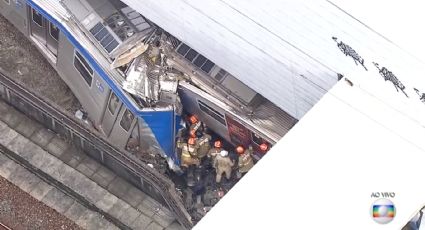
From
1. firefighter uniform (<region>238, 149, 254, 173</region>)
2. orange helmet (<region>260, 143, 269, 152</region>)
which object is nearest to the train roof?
orange helmet (<region>260, 143, 269, 152</region>)

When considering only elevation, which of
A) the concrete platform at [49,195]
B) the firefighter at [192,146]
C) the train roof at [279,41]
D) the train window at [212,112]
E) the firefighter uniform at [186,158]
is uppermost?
the train roof at [279,41]

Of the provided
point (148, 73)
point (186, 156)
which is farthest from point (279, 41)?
point (186, 156)

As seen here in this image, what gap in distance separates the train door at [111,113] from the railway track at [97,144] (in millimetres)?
1119

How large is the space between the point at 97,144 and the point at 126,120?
131 cm

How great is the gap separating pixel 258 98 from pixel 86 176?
6036 mm

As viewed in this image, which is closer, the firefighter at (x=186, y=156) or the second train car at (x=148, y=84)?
the second train car at (x=148, y=84)

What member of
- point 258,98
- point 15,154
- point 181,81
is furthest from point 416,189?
point 15,154

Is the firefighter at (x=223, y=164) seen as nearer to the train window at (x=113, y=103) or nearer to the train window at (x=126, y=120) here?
the train window at (x=126, y=120)

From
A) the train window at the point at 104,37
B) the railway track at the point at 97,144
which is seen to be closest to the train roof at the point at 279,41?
the train window at the point at 104,37

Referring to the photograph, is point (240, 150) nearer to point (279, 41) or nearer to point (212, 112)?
point (212, 112)

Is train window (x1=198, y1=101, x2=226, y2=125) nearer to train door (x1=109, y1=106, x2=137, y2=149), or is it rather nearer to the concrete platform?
train door (x1=109, y1=106, x2=137, y2=149)

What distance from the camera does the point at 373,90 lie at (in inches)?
808

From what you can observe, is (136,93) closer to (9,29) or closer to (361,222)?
(9,29)

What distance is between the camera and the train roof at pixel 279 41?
64.6 feet
